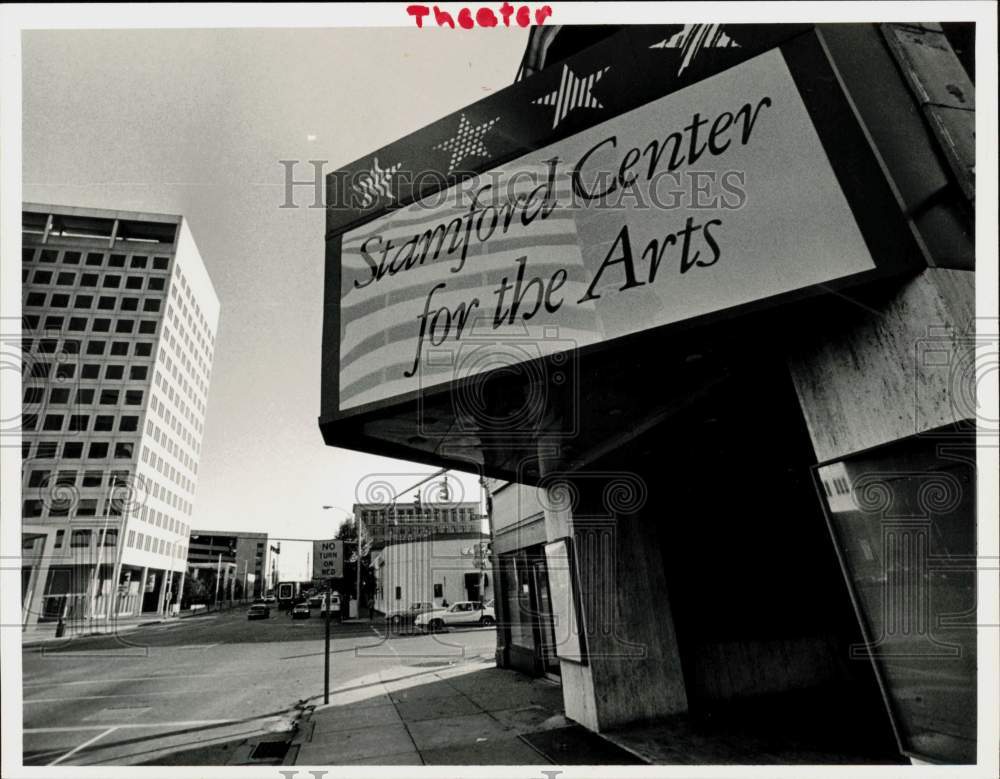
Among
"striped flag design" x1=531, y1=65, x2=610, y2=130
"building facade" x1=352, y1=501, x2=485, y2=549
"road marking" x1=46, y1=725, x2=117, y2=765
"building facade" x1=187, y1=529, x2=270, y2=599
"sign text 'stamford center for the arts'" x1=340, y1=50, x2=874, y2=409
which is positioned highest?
"building facade" x1=187, y1=529, x2=270, y2=599

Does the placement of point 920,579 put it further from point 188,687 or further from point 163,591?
point 163,591

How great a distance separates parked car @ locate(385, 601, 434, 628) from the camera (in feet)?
73.9

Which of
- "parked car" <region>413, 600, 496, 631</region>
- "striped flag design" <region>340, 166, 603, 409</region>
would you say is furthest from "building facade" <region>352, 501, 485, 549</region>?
"parked car" <region>413, 600, 496, 631</region>

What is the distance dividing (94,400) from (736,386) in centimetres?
4788

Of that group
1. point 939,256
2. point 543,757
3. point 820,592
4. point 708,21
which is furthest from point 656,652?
point 708,21

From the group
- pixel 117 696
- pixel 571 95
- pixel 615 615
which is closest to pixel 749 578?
pixel 615 615

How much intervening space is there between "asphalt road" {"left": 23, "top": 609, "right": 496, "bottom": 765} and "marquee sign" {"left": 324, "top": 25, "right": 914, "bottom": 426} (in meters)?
5.35

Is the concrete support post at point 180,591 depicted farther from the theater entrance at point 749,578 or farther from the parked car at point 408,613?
the theater entrance at point 749,578

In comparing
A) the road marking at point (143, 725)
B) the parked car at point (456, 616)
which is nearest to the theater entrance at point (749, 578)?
the road marking at point (143, 725)

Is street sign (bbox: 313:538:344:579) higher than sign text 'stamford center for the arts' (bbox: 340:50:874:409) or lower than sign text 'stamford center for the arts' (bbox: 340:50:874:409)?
lower

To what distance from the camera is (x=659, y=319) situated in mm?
4012

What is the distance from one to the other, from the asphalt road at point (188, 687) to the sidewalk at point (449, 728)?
0.80 metres

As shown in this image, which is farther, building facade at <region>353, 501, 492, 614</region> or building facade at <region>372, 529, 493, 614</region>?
building facade at <region>372, 529, 493, 614</region>

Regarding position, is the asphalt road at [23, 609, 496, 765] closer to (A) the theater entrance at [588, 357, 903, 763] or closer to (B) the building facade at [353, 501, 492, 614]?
(B) the building facade at [353, 501, 492, 614]
